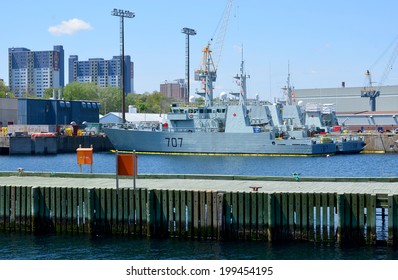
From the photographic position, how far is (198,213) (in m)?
22.2

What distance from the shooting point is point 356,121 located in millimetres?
126812

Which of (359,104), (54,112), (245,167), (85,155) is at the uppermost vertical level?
(359,104)

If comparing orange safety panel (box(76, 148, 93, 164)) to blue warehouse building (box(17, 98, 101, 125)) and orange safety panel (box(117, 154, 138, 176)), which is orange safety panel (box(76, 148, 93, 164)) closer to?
orange safety panel (box(117, 154, 138, 176))

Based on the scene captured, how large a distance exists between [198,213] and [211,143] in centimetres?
6136

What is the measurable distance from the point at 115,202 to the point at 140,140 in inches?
2528

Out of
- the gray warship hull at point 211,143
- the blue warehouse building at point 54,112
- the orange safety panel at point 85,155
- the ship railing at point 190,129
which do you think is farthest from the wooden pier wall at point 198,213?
the blue warehouse building at point 54,112

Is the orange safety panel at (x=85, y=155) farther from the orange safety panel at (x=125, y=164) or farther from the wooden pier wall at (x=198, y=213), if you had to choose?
the orange safety panel at (x=125, y=164)

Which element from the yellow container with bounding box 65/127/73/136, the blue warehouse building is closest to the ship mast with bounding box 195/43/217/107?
the yellow container with bounding box 65/127/73/136

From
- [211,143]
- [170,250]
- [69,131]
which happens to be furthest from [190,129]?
[170,250]

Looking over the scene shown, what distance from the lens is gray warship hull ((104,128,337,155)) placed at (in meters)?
81.6

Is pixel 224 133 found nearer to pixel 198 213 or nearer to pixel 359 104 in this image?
pixel 198 213

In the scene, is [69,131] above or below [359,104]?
below
